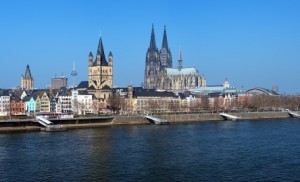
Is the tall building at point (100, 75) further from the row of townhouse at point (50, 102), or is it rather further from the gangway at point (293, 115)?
the gangway at point (293, 115)

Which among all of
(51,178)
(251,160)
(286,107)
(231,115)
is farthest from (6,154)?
(286,107)

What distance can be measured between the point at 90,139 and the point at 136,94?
76.5m

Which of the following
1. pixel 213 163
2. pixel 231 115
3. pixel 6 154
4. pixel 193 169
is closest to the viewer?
pixel 193 169

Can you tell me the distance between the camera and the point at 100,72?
133m

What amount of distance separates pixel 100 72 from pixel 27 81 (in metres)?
55.3

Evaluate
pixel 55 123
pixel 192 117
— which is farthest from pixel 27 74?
pixel 55 123

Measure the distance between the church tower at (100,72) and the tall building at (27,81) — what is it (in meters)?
Answer: 50.4

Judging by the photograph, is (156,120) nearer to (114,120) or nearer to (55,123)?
(114,120)

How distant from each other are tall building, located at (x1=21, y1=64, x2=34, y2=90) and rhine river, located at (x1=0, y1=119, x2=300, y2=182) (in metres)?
115

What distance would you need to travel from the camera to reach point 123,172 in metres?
38.2

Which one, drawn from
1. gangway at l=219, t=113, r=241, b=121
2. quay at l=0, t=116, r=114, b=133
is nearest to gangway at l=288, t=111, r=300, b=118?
gangway at l=219, t=113, r=241, b=121

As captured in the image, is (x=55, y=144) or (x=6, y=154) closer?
(x=6, y=154)

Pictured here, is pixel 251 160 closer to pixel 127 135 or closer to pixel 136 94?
pixel 127 135

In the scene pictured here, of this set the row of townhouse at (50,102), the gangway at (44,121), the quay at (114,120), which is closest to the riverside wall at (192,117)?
the quay at (114,120)
